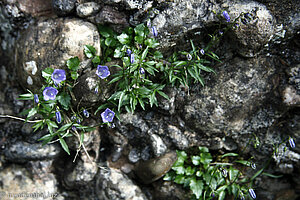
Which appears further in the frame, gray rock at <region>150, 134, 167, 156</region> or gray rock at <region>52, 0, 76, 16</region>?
gray rock at <region>150, 134, 167, 156</region>

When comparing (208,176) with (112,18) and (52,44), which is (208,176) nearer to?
(112,18)

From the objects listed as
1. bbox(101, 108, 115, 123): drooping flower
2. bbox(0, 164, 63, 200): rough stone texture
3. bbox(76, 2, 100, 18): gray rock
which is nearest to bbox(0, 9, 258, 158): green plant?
bbox(101, 108, 115, 123): drooping flower

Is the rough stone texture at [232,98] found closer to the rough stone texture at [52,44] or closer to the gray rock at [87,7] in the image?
the rough stone texture at [52,44]

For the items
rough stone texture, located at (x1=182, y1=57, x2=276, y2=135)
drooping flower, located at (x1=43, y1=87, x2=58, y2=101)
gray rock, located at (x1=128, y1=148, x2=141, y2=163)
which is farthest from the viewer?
gray rock, located at (x1=128, y1=148, x2=141, y2=163)

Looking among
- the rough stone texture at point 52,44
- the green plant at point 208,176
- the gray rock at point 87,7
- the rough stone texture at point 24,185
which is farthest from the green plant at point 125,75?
the green plant at point 208,176

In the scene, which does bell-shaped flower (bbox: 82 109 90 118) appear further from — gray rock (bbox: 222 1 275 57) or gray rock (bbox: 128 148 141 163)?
gray rock (bbox: 222 1 275 57)

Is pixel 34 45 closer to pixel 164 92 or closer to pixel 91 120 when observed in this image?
pixel 91 120
